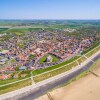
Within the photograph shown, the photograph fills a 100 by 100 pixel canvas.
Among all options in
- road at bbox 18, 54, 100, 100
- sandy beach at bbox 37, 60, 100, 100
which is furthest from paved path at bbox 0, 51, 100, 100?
sandy beach at bbox 37, 60, 100, 100

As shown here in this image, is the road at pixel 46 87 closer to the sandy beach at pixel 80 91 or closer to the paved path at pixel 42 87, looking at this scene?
the paved path at pixel 42 87

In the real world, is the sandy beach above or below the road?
above

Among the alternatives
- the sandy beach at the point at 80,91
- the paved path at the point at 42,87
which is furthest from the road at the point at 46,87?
the sandy beach at the point at 80,91

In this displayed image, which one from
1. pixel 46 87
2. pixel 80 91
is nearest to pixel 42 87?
pixel 46 87

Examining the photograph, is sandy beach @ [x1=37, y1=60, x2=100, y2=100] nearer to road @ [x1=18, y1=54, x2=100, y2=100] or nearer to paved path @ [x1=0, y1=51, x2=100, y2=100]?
road @ [x1=18, y1=54, x2=100, y2=100]

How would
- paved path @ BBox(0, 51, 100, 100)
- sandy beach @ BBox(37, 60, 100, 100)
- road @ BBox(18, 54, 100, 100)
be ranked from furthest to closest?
paved path @ BBox(0, 51, 100, 100)
road @ BBox(18, 54, 100, 100)
sandy beach @ BBox(37, 60, 100, 100)

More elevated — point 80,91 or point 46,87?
point 80,91

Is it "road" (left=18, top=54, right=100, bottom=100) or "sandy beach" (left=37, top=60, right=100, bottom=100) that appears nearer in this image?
"sandy beach" (left=37, top=60, right=100, bottom=100)

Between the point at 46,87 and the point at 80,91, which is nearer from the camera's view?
the point at 80,91

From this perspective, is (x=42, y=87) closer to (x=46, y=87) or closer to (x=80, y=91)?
(x=46, y=87)
